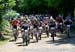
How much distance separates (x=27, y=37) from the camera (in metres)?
23.9

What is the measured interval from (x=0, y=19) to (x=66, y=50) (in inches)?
368

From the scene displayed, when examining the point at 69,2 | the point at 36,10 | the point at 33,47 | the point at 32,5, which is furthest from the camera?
the point at 36,10

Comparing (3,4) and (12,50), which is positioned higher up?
(3,4)

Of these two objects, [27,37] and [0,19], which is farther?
[0,19]

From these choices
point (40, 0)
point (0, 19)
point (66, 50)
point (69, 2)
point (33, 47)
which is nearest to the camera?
point (66, 50)

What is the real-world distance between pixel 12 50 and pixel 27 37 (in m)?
2.90

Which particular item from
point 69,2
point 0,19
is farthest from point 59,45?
point 69,2

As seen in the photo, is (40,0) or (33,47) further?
(40,0)

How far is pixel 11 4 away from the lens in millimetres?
29094

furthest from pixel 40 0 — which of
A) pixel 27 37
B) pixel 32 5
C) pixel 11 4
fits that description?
pixel 27 37

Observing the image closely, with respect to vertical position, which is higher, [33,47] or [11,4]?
[11,4]

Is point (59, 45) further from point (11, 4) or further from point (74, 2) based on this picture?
point (74, 2)

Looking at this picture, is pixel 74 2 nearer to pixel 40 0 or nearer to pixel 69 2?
pixel 69 2

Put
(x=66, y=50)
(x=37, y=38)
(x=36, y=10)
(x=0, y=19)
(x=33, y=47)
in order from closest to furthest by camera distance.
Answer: (x=66, y=50)
(x=33, y=47)
(x=37, y=38)
(x=0, y=19)
(x=36, y=10)
